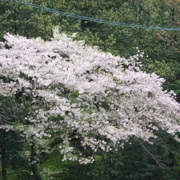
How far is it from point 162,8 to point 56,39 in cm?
1061

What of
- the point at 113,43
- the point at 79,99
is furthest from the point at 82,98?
the point at 113,43

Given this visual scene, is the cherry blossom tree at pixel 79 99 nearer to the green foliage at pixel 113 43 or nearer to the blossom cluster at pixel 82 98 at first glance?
the blossom cluster at pixel 82 98

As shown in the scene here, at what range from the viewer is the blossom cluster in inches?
337

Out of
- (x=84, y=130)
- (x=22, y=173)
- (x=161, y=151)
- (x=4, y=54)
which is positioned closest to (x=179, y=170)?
(x=161, y=151)

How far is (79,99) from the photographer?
8.86 metres

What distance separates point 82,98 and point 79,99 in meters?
0.08

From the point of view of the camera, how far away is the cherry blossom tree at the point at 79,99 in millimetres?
8562

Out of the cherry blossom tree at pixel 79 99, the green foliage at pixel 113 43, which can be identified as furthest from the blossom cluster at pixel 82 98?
the green foliage at pixel 113 43

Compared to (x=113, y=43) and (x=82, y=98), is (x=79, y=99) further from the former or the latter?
(x=113, y=43)

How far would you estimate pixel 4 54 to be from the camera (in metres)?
9.24

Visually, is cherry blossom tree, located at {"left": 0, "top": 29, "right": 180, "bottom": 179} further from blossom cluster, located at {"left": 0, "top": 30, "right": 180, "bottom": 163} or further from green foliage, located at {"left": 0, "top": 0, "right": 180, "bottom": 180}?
green foliage, located at {"left": 0, "top": 0, "right": 180, "bottom": 180}

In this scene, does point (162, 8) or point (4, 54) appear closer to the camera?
point (4, 54)

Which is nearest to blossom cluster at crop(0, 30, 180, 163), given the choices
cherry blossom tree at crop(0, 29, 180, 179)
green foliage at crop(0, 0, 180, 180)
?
cherry blossom tree at crop(0, 29, 180, 179)

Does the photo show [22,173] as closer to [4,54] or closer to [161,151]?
[4,54]
